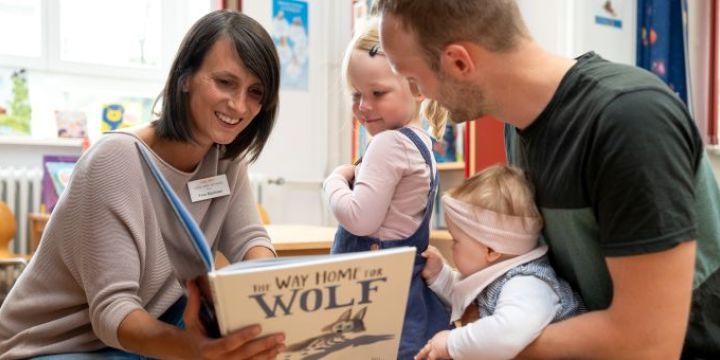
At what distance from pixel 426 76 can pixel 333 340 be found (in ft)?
1.61

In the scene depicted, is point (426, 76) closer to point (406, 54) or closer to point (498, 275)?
point (406, 54)

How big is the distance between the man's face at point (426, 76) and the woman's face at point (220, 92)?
0.39m

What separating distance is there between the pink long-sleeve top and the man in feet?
0.99

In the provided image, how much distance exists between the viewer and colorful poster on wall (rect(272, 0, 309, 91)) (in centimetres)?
466

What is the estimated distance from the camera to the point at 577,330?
Answer: 1.07 m

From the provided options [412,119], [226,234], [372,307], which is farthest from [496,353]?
[226,234]

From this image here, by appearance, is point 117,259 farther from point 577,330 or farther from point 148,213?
point 577,330

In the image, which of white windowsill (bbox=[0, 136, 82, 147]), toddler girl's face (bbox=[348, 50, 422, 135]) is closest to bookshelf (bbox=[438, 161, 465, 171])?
toddler girl's face (bbox=[348, 50, 422, 135])

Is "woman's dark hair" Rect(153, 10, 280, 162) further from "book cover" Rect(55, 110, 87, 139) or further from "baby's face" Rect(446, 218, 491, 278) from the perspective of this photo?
"book cover" Rect(55, 110, 87, 139)

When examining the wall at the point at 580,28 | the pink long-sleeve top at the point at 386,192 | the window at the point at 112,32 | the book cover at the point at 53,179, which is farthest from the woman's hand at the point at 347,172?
the window at the point at 112,32

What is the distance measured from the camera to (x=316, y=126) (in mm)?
4879

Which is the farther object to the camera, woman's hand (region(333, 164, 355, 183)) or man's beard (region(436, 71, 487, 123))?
woman's hand (region(333, 164, 355, 183))

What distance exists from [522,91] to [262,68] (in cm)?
60

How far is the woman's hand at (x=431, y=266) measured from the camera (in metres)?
1.47
